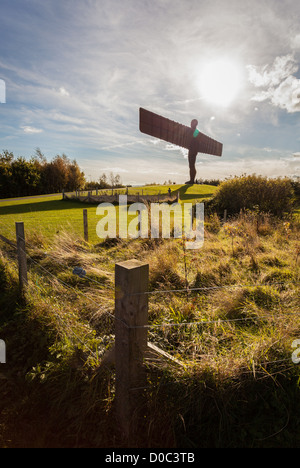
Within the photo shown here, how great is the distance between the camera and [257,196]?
480 inches

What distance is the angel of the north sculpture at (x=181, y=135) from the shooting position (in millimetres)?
16092

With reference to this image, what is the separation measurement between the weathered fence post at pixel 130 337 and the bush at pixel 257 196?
1120 centimetres

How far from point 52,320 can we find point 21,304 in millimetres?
1126

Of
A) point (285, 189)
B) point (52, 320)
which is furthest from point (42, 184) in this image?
point (52, 320)

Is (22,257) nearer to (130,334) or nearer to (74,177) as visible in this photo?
(130,334)

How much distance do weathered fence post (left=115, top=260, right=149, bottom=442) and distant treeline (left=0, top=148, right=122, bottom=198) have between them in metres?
A: 35.8

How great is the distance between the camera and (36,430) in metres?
2.00

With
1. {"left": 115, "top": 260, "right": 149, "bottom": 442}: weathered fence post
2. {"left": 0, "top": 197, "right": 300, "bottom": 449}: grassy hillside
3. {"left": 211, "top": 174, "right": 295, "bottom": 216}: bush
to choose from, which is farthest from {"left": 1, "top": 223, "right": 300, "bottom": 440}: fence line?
{"left": 211, "top": 174, "right": 295, "bottom": 216}: bush

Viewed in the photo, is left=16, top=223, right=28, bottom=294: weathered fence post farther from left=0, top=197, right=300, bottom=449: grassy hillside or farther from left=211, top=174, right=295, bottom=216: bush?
left=211, top=174, right=295, bottom=216: bush

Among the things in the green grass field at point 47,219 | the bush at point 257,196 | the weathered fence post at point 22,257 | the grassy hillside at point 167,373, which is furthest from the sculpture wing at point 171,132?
the grassy hillside at point 167,373

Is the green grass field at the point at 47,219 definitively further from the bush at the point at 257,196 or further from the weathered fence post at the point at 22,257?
the weathered fence post at the point at 22,257

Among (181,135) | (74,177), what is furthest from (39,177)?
(181,135)

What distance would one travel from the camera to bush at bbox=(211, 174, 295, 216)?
11992mm

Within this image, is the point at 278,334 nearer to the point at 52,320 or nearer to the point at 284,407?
the point at 284,407
